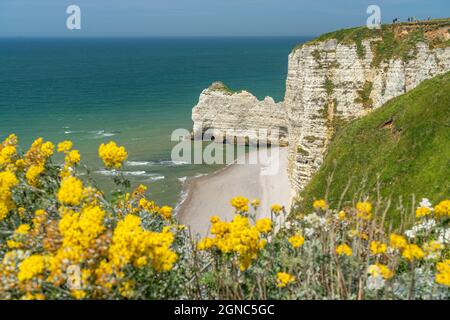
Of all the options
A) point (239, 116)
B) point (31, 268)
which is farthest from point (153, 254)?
point (239, 116)

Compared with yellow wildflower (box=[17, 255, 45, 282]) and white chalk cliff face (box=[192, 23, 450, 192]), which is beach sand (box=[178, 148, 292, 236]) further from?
yellow wildflower (box=[17, 255, 45, 282])

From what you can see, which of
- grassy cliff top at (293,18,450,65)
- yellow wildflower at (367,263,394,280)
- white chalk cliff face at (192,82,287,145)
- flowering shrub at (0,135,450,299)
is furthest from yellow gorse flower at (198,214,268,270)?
white chalk cliff face at (192,82,287,145)

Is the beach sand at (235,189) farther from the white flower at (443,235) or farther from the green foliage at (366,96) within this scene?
the white flower at (443,235)

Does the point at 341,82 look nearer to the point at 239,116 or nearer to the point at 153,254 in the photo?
the point at 153,254
